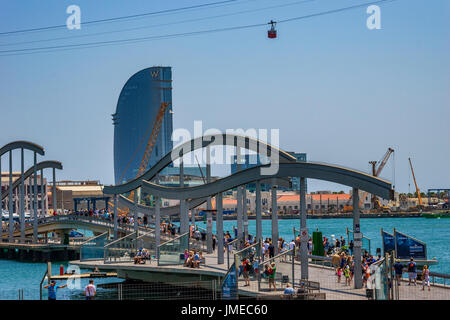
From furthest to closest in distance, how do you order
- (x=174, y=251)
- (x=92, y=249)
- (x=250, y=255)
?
(x=92, y=249), (x=174, y=251), (x=250, y=255)

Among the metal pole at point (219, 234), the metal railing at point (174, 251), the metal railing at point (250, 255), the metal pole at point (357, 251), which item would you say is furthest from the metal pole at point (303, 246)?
the metal railing at point (174, 251)

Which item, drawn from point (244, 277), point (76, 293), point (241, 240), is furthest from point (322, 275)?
point (76, 293)

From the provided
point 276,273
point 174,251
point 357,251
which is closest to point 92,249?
point 174,251

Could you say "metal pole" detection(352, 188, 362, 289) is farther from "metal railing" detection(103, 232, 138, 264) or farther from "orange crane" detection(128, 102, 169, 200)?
"orange crane" detection(128, 102, 169, 200)

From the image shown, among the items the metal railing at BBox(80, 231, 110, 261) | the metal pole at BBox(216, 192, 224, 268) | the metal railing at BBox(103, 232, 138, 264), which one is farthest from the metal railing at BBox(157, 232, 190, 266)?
the metal railing at BBox(80, 231, 110, 261)

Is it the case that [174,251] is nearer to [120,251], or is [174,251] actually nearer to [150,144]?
[120,251]

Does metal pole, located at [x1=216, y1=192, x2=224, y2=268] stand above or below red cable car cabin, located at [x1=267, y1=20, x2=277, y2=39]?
below

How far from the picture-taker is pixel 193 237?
160 feet

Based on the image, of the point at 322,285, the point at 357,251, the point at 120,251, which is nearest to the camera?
the point at 357,251

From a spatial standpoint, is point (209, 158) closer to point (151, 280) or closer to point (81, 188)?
point (151, 280)

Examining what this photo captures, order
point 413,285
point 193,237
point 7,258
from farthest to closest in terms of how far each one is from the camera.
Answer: point 7,258, point 193,237, point 413,285

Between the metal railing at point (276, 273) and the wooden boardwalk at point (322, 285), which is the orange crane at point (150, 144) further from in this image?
the metal railing at point (276, 273)
